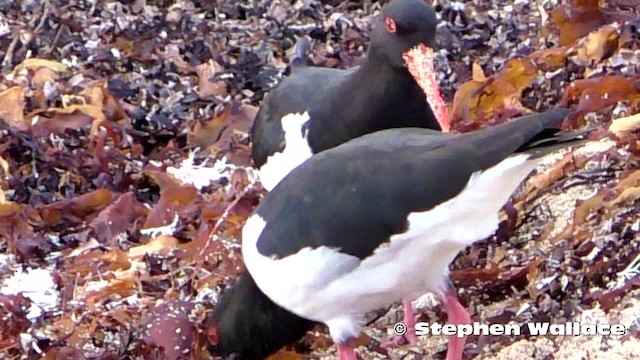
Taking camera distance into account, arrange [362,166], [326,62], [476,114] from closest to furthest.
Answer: [362,166]
[476,114]
[326,62]

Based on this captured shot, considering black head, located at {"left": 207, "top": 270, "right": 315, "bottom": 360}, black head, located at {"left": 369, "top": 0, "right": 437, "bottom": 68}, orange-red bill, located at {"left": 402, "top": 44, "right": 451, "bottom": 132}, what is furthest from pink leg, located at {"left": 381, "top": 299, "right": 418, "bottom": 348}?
black head, located at {"left": 369, "top": 0, "right": 437, "bottom": 68}

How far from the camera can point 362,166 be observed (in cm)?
265

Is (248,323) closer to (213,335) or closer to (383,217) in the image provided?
(213,335)

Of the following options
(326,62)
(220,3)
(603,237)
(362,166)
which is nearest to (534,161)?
(362,166)

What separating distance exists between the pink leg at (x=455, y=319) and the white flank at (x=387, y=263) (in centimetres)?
4

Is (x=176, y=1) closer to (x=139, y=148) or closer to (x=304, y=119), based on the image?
(x=139, y=148)

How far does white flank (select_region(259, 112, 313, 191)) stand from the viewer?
3588 millimetres

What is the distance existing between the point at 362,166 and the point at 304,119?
1020mm

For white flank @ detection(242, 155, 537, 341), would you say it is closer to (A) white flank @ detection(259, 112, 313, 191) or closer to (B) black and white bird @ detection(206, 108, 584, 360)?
(B) black and white bird @ detection(206, 108, 584, 360)

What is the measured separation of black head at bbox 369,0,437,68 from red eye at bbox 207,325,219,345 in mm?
866

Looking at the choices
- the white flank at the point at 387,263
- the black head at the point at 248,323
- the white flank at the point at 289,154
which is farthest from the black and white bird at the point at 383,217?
the white flank at the point at 289,154

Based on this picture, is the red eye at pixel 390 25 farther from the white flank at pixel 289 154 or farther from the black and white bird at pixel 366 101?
the white flank at pixel 289 154

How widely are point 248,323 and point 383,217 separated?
70cm

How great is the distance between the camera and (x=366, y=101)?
3.52 meters
